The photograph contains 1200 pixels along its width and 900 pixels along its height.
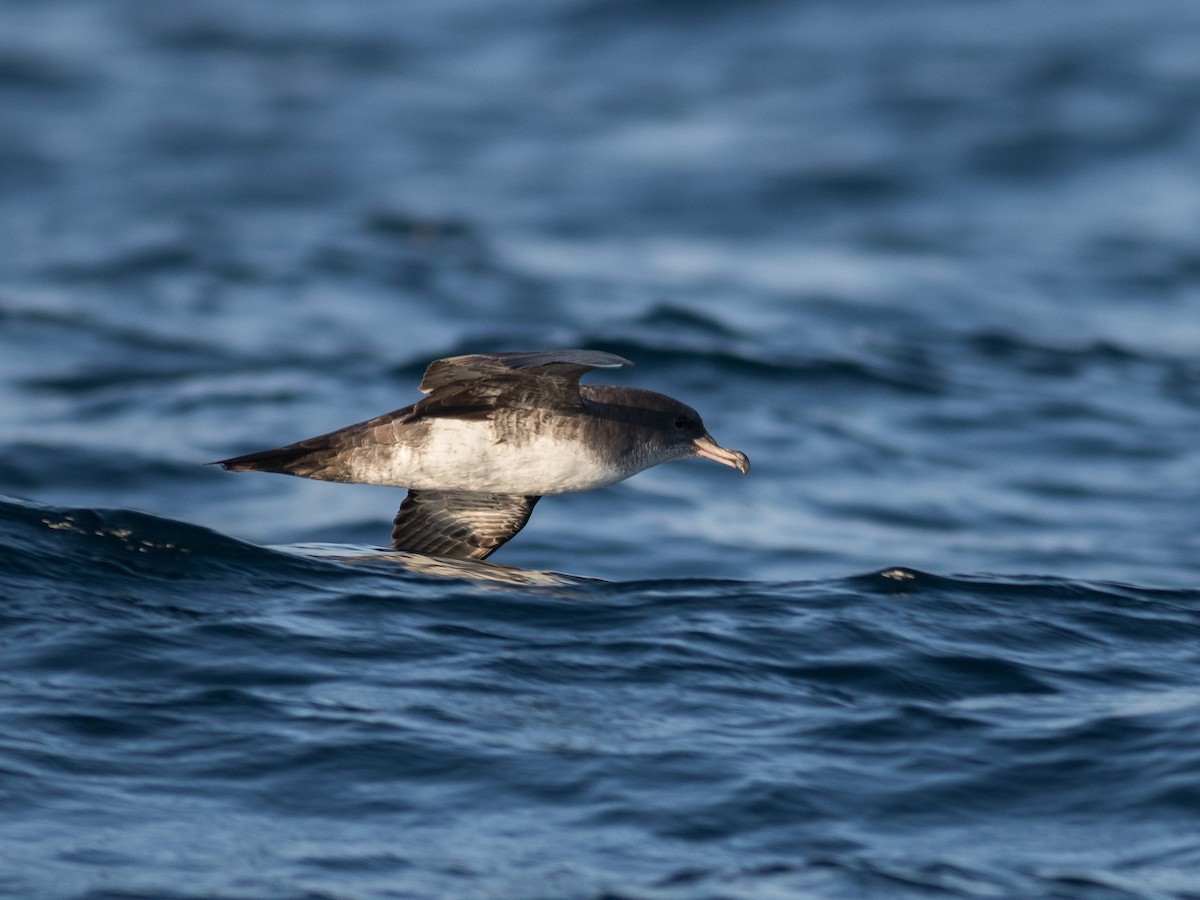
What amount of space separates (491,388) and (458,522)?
44.1 inches

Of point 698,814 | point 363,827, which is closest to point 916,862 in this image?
point 698,814

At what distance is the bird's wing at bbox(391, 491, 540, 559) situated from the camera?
877 cm

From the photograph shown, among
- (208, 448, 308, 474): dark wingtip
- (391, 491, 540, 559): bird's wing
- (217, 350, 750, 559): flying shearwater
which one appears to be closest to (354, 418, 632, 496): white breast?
(217, 350, 750, 559): flying shearwater

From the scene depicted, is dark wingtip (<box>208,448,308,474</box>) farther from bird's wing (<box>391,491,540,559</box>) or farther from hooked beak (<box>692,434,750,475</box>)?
hooked beak (<box>692,434,750,475</box>)

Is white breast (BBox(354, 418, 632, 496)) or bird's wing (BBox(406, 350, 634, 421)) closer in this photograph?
bird's wing (BBox(406, 350, 634, 421))

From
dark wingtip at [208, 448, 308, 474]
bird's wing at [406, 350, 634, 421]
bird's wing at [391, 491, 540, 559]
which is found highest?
bird's wing at [406, 350, 634, 421]

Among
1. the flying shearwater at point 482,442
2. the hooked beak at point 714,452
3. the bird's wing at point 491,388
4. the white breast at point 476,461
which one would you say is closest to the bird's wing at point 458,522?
the flying shearwater at point 482,442

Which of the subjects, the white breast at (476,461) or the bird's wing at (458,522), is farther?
the bird's wing at (458,522)

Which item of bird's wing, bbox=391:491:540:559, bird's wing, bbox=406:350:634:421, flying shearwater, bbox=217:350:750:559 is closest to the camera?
bird's wing, bbox=406:350:634:421

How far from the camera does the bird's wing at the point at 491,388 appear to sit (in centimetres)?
780

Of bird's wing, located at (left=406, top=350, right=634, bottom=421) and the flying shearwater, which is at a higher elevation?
bird's wing, located at (left=406, top=350, right=634, bottom=421)

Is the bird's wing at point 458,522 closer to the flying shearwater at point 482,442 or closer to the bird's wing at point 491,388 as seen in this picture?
the flying shearwater at point 482,442

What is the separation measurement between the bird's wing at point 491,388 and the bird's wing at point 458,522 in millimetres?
796

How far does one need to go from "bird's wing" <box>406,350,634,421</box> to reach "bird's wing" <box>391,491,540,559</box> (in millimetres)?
796
